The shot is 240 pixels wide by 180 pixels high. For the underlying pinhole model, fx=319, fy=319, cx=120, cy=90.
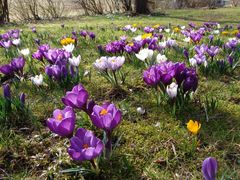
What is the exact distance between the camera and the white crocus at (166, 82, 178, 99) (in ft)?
6.85

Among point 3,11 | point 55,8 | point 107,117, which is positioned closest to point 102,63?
point 107,117

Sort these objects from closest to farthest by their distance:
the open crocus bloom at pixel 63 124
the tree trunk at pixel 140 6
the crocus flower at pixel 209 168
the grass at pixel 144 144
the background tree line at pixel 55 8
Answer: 1. the crocus flower at pixel 209 168
2. the open crocus bloom at pixel 63 124
3. the grass at pixel 144 144
4. the background tree line at pixel 55 8
5. the tree trunk at pixel 140 6

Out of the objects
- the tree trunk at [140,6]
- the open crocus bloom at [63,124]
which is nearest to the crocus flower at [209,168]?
the open crocus bloom at [63,124]

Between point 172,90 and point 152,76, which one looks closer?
point 172,90

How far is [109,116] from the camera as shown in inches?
63.7

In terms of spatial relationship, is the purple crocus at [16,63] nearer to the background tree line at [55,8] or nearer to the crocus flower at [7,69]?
the crocus flower at [7,69]

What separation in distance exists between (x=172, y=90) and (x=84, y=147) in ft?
2.71

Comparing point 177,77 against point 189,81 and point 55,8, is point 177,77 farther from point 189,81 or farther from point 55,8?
point 55,8

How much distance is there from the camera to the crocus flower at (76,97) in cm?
181

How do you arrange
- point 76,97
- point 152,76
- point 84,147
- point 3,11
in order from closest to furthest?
point 84,147 < point 76,97 < point 152,76 < point 3,11

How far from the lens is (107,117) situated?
1.62 m

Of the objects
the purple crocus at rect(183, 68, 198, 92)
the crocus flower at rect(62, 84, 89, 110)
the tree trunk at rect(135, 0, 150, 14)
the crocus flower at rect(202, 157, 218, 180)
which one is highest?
the crocus flower at rect(62, 84, 89, 110)

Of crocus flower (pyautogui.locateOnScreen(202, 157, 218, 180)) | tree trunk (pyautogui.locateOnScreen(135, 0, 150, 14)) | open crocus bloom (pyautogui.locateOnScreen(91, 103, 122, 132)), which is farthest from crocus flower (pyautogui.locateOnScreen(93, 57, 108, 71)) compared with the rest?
tree trunk (pyautogui.locateOnScreen(135, 0, 150, 14))

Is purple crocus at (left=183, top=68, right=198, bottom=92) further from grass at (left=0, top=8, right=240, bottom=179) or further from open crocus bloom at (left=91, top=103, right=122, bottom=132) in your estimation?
open crocus bloom at (left=91, top=103, right=122, bottom=132)
